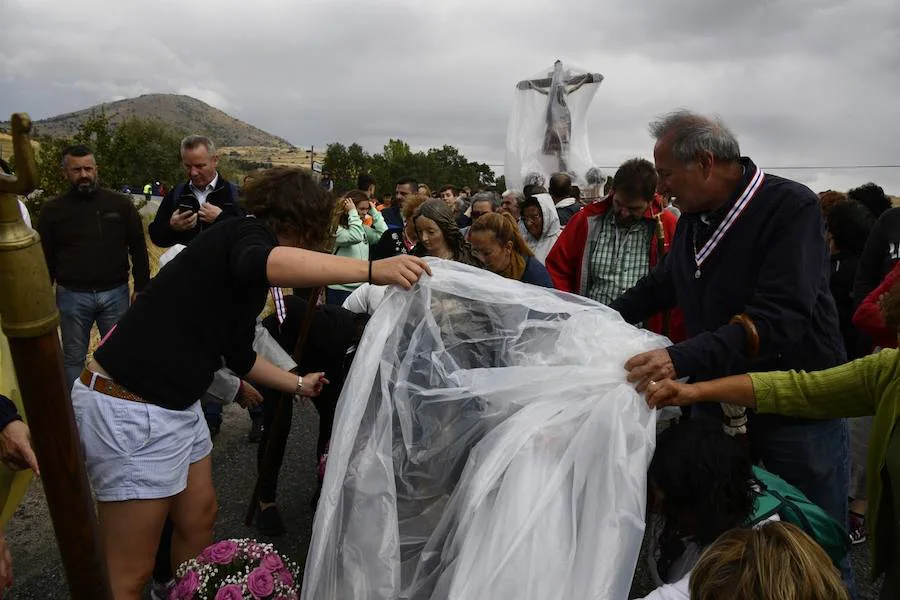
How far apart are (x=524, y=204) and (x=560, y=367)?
3.79 m

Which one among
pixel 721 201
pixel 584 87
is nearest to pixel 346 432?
pixel 721 201

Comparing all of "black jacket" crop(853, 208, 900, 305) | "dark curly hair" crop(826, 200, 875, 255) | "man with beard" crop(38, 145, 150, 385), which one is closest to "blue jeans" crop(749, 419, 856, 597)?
"black jacket" crop(853, 208, 900, 305)

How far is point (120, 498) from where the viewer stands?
1712 mm

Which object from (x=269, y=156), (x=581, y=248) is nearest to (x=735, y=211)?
(x=581, y=248)

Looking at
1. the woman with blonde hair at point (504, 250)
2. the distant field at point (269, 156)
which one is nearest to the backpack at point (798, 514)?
the woman with blonde hair at point (504, 250)

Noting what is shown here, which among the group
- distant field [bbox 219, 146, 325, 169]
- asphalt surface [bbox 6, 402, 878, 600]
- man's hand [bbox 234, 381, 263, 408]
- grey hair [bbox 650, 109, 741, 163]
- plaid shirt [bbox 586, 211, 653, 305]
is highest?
distant field [bbox 219, 146, 325, 169]

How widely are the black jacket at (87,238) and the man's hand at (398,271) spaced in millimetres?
3371

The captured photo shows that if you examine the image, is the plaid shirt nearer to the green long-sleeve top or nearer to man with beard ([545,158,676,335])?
man with beard ([545,158,676,335])

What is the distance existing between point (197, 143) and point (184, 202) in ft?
1.26

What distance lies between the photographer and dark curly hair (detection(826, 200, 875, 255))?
3.92 metres

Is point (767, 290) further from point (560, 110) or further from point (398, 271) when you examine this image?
point (560, 110)

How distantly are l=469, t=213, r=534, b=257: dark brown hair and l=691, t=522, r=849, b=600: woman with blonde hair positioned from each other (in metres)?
1.95

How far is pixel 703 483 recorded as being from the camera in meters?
1.54

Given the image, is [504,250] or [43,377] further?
[504,250]
